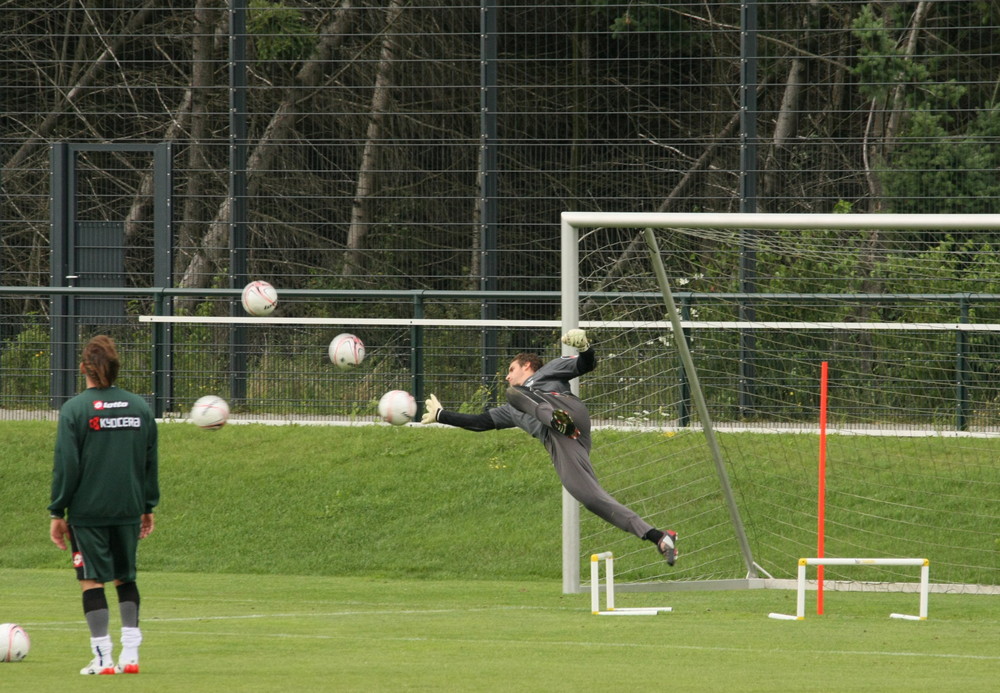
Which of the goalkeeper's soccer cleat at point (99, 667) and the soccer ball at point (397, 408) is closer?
the goalkeeper's soccer cleat at point (99, 667)

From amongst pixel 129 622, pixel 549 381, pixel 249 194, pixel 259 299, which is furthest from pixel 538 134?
pixel 129 622

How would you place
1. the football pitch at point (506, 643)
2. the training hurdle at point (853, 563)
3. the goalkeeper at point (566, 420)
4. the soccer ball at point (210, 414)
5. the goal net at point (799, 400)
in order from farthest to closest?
the goal net at point (799, 400) → the soccer ball at point (210, 414) → the goalkeeper at point (566, 420) → the training hurdle at point (853, 563) → the football pitch at point (506, 643)

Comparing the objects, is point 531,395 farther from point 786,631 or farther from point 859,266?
point 859,266

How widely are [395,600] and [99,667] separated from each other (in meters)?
4.50

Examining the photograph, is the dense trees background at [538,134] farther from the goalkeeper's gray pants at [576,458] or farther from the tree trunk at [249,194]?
the goalkeeper's gray pants at [576,458]

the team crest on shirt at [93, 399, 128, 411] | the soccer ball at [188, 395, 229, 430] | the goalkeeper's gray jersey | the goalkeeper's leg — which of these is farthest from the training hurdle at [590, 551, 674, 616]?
the soccer ball at [188, 395, 229, 430]

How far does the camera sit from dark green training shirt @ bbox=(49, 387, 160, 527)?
24.6 feet

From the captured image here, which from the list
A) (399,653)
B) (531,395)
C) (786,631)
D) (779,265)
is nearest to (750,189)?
(779,265)

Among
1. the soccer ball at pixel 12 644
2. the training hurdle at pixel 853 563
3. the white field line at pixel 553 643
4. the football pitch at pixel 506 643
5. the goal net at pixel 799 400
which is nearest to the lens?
the football pitch at pixel 506 643

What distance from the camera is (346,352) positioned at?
13.1m

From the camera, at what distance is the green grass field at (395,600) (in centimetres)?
748

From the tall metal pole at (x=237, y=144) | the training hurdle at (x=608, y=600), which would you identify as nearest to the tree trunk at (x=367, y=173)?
the tall metal pole at (x=237, y=144)

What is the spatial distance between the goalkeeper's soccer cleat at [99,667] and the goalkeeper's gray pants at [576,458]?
3840 millimetres

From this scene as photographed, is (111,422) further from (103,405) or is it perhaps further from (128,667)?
(128,667)
